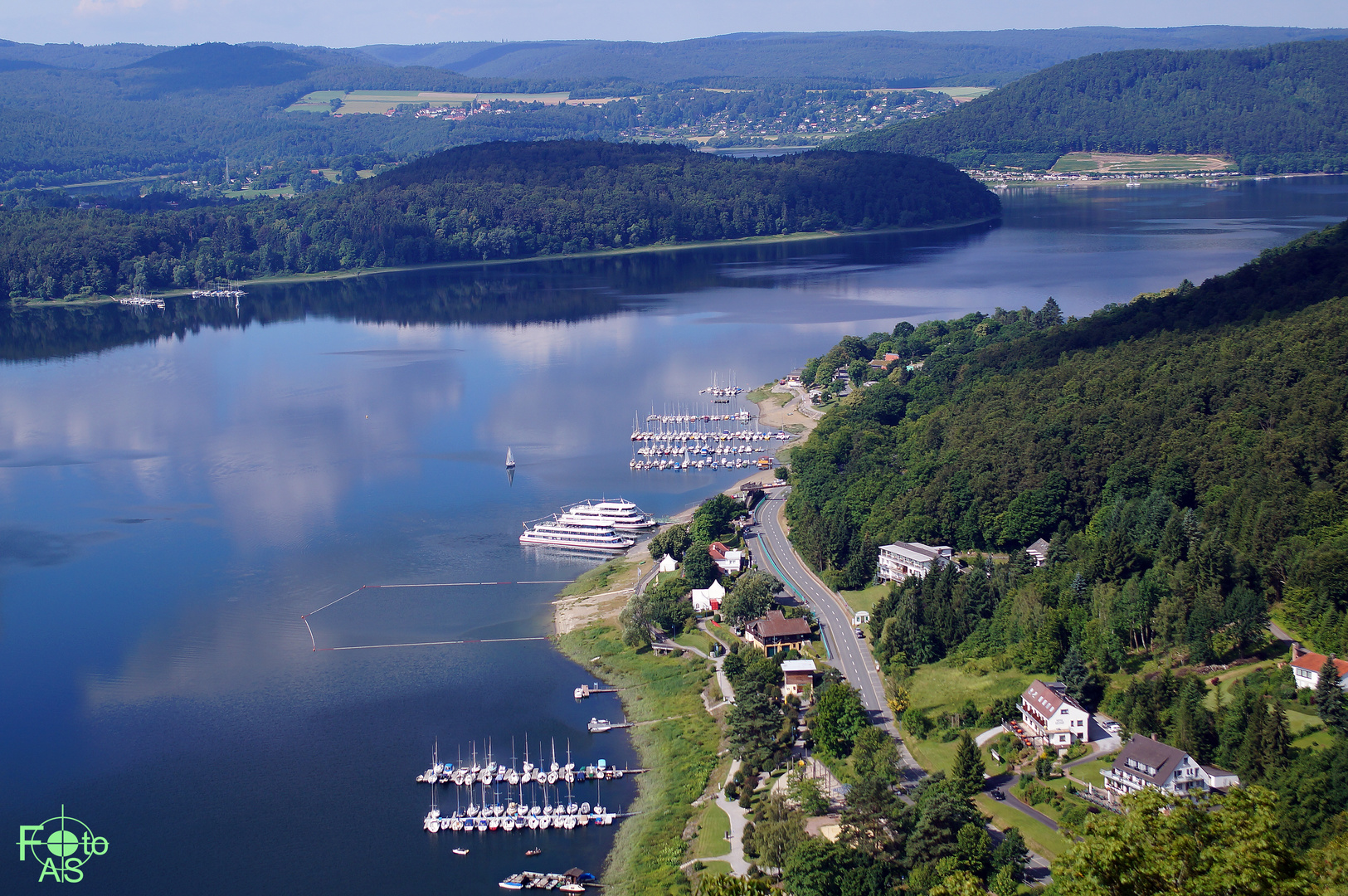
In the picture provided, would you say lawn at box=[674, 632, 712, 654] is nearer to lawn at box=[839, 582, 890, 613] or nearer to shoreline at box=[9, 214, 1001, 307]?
lawn at box=[839, 582, 890, 613]

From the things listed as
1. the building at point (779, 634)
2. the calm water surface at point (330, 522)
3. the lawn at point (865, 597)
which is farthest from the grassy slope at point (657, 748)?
the lawn at point (865, 597)

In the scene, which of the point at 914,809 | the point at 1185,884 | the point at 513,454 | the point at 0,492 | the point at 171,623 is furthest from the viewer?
the point at 513,454

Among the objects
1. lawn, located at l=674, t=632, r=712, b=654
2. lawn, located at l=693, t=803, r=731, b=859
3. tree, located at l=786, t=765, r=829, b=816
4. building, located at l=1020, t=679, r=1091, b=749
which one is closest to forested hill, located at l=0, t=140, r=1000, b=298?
lawn, located at l=674, t=632, r=712, b=654

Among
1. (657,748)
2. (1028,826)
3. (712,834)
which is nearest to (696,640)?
(657,748)

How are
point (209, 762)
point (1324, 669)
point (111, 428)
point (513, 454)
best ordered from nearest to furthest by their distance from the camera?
point (1324, 669) < point (209, 762) < point (513, 454) < point (111, 428)

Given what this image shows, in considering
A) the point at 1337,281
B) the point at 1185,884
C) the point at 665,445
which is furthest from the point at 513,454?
the point at 1185,884

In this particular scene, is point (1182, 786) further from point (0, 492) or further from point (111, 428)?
point (111, 428)

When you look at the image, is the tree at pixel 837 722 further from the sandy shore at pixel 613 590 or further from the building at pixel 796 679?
the sandy shore at pixel 613 590
